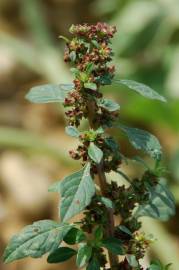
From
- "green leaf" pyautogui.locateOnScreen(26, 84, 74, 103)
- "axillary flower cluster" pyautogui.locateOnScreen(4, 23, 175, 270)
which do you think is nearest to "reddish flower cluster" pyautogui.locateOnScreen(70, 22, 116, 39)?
"axillary flower cluster" pyautogui.locateOnScreen(4, 23, 175, 270)

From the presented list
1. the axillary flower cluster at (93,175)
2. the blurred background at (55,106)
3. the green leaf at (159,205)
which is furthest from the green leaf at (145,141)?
the blurred background at (55,106)

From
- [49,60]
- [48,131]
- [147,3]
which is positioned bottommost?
Answer: [48,131]

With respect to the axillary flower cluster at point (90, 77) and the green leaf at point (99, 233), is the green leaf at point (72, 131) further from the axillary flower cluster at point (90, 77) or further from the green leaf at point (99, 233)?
the green leaf at point (99, 233)

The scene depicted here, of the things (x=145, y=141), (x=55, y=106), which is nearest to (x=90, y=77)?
(x=145, y=141)

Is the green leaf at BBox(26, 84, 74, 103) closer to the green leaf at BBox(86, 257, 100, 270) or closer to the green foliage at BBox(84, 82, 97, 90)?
the green foliage at BBox(84, 82, 97, 90)

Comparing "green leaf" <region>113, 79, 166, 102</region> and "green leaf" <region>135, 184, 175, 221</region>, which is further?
"green leaf" <region>135, 184, 175, 221</region>

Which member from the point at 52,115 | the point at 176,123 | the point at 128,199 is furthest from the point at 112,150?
the point at 52,115

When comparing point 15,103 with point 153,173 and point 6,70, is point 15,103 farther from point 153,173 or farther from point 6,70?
point 153,173

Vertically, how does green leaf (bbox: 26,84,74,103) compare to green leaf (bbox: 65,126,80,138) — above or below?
above
